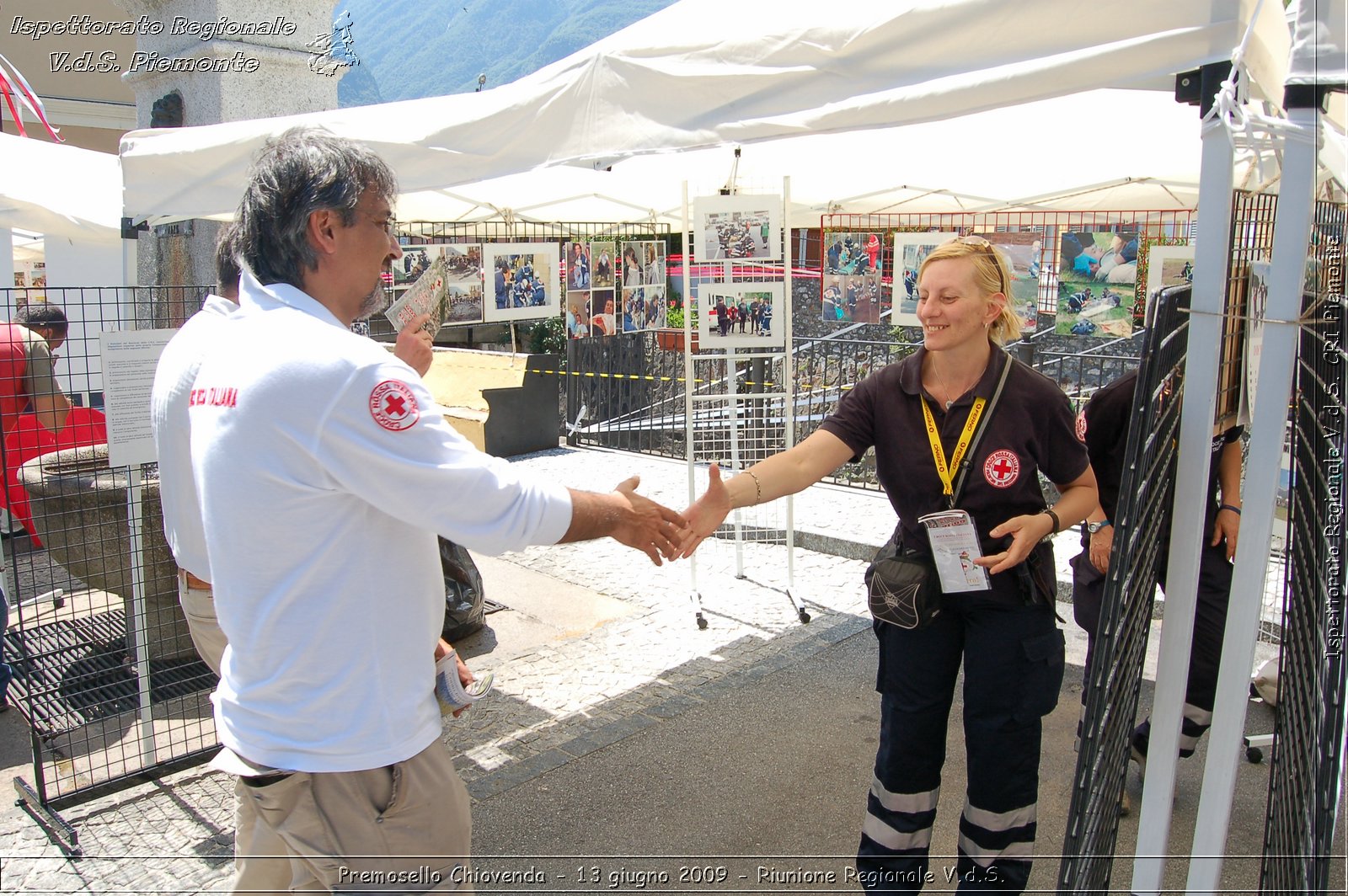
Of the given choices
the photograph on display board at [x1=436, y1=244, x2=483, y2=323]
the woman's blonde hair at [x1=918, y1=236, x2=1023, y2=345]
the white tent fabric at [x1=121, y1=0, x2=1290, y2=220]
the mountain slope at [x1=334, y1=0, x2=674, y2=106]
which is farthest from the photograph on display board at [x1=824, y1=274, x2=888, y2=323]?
the mountain slope at [x1=334, y1=0, x2=674, y2=106]

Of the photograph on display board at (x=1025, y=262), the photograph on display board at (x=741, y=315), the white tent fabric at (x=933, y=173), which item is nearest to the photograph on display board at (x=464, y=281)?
the white tent fabric at (x=933, y=173)

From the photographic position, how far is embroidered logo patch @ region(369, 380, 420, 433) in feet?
5.49

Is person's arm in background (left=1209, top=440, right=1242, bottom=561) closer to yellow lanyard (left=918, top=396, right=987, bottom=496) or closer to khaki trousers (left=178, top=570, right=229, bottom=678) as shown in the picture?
yellow lanyard (left=918, top=396, right=987, bottom=496)

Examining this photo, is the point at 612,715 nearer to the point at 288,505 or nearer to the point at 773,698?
the point at 773,698

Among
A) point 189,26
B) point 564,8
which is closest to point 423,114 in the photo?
point 189,26

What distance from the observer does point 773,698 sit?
4.58 metres

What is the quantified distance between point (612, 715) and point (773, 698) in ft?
2.61

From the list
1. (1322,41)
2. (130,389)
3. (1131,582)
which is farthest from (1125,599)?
(130,389)

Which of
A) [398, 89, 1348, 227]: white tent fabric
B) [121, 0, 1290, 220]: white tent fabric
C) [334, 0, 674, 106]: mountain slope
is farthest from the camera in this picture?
[334, 0, 674, 106]: mountain slope

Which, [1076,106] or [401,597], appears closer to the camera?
[401,597]

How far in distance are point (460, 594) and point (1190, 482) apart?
4.15m

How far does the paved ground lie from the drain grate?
25cm

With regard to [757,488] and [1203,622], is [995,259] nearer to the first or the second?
[757,488]

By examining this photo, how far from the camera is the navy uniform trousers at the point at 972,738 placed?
259cm
